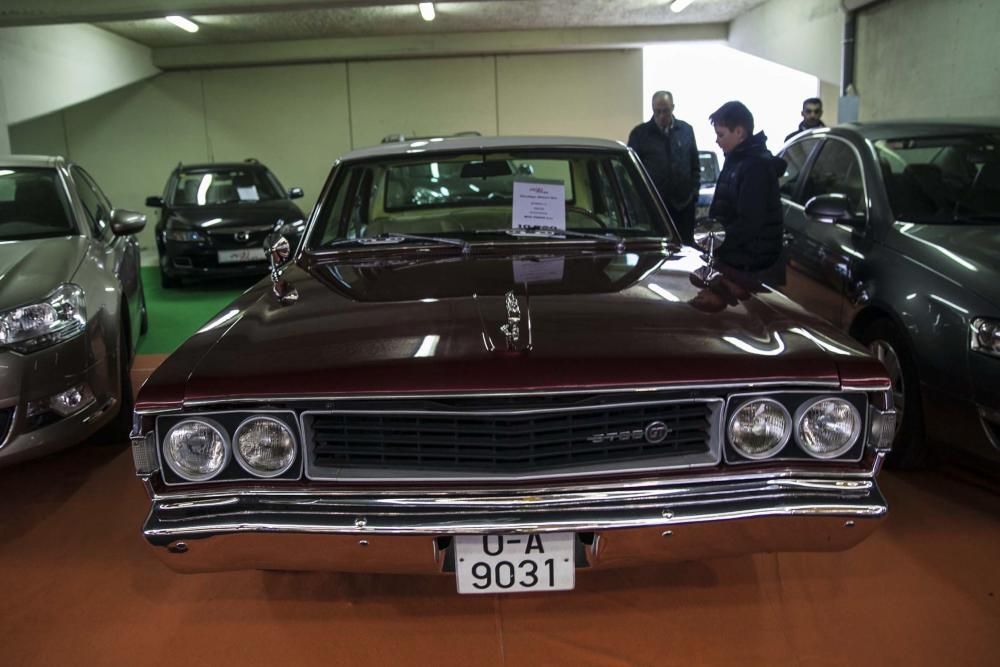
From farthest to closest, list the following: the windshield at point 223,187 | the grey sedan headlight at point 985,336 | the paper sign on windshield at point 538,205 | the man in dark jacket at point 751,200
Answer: the windshield at point 223,187
the man in dark jacket at point 751,200
the paper sign on windshield at point 538,205
the grey sedan headlight at point 985,336

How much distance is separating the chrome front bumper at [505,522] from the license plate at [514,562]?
0.16ft

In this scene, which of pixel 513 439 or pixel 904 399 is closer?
pixel 513 439

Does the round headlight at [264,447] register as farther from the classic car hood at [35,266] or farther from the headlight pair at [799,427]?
the classic car hood at [35,266]

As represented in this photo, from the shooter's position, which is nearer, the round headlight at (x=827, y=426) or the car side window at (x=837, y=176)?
the round headlight at (x=827, y=426)

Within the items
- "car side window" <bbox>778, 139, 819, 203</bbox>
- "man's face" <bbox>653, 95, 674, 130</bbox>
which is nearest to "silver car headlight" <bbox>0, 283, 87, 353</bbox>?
"car side window" <bbox>778, 139, 819, 203</bbox>

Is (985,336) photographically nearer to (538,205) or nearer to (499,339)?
(538,205)

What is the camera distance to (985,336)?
2816mm

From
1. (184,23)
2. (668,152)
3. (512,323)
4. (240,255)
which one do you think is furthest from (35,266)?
(184,23)

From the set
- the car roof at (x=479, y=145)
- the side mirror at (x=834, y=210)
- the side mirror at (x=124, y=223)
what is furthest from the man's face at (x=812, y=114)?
the side mirror at (x=124, y=223)

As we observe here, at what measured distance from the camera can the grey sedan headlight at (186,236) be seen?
8.19 m

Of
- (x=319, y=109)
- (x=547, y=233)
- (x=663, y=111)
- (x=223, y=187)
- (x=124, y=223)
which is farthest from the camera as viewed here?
(x=319, y=109)

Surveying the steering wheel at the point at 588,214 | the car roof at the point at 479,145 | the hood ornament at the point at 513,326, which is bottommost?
the hood ornament at the point at 513,326

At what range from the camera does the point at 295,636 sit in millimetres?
2350

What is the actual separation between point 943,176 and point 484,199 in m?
2.29
